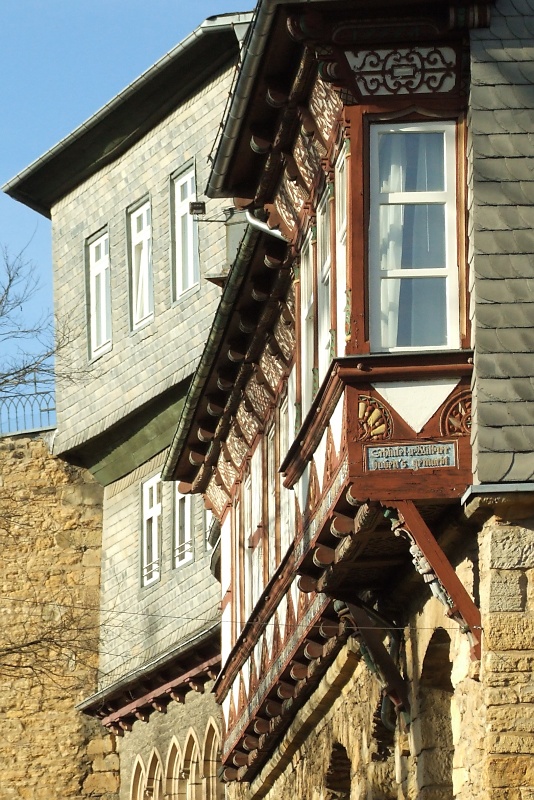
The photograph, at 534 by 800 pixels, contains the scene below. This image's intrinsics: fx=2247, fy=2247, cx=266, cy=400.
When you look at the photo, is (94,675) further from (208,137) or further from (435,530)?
(435,530)

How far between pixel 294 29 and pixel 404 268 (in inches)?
69.7

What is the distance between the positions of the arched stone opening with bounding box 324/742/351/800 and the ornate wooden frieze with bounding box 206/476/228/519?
19.0ft

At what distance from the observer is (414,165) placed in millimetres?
14836

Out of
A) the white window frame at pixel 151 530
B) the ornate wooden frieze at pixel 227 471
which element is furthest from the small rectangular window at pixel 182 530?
the ornate wooden frieze at pixel 227 471

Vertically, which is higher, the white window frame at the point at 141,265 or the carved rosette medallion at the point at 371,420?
the white window frame at the point at 141,265

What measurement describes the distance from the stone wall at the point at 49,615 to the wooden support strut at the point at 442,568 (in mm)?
19913

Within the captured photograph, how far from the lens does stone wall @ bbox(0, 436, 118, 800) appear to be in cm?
3444

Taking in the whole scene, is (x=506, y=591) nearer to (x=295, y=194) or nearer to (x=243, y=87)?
(x=243, y=87)

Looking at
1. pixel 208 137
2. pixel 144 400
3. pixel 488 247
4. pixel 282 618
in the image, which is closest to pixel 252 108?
pixel 488 247

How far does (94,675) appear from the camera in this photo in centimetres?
3462

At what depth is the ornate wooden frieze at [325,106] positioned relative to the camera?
15328 mm

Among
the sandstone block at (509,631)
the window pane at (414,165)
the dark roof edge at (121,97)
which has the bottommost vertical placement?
the sandstone block at (509,631)

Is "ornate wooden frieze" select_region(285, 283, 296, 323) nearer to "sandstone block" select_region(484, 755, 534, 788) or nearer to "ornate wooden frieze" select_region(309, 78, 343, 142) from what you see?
"ornate wooden frieze" select_region(309, 78, 343, 142)

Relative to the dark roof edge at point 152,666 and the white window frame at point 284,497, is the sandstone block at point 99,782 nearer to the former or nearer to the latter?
the dark roof edge at point 152,666
